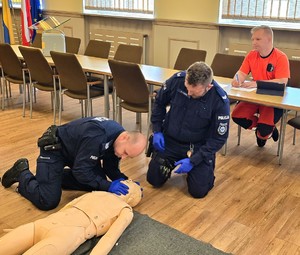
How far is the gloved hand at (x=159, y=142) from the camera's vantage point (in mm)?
3000

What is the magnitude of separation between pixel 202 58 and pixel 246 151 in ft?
3.76

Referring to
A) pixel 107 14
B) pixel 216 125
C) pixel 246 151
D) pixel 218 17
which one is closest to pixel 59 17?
pixel 107 14

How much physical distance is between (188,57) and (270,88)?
4.26ft

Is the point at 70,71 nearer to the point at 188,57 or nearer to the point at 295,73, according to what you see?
the point at 188,57

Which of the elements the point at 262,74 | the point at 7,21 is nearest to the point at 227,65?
the point at 262,74

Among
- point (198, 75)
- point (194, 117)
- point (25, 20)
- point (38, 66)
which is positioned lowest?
point (194, 117)

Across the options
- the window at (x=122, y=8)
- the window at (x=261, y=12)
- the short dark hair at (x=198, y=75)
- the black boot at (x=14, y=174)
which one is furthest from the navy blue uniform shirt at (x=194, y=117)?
the window at (x=122, y=8)

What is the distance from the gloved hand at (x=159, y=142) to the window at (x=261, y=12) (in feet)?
8.64

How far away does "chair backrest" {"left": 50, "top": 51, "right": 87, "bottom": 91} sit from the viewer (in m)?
3.91

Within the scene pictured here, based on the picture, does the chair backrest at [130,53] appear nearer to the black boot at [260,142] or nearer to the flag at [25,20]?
the black boot at [260,142]

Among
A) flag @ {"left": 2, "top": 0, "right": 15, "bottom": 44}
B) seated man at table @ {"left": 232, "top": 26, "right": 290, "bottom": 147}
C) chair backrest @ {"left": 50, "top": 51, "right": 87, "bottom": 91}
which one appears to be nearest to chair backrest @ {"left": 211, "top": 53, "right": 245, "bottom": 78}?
seated man at table @ {"left": 232, "top": 26, "right": 290, "bottom": 147}

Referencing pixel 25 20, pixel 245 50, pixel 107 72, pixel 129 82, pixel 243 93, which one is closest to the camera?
pixel 243 93

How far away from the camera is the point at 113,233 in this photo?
2.20m

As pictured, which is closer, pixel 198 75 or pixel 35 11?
pixel 198 75
